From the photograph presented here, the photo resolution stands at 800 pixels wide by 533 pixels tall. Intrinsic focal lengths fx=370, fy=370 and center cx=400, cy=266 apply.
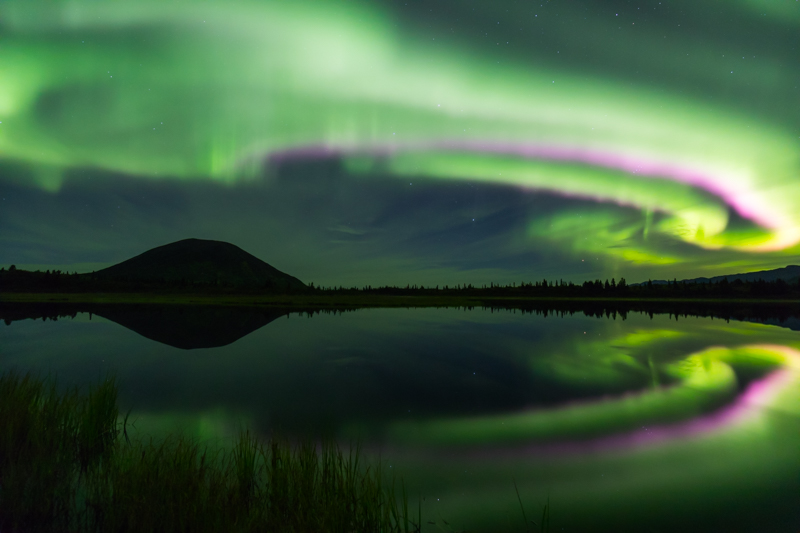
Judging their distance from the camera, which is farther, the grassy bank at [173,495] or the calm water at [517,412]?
the calm water at [517,412]

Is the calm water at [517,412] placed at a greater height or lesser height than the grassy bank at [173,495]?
lesser

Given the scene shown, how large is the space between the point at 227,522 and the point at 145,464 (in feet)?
8.12

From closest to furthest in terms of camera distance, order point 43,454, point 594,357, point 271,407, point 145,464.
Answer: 1. point 145,464
2. point 43,454
3. point 271,407
4. point 594,357

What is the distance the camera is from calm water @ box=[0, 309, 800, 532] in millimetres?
8984

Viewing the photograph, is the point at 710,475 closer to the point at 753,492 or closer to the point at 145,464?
A: the point at 753,492

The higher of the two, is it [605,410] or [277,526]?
[277,526]

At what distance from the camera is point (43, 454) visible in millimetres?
7980

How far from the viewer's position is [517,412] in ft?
51.5

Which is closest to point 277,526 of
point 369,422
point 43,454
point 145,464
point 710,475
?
point 145,464

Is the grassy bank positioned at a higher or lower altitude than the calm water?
higher

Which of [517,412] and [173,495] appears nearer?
[173,495]

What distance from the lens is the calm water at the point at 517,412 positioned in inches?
354

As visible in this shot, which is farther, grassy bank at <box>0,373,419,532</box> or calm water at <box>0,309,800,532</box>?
calm water at <box>0,309,800,532</box>

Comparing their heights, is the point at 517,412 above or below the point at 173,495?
below
